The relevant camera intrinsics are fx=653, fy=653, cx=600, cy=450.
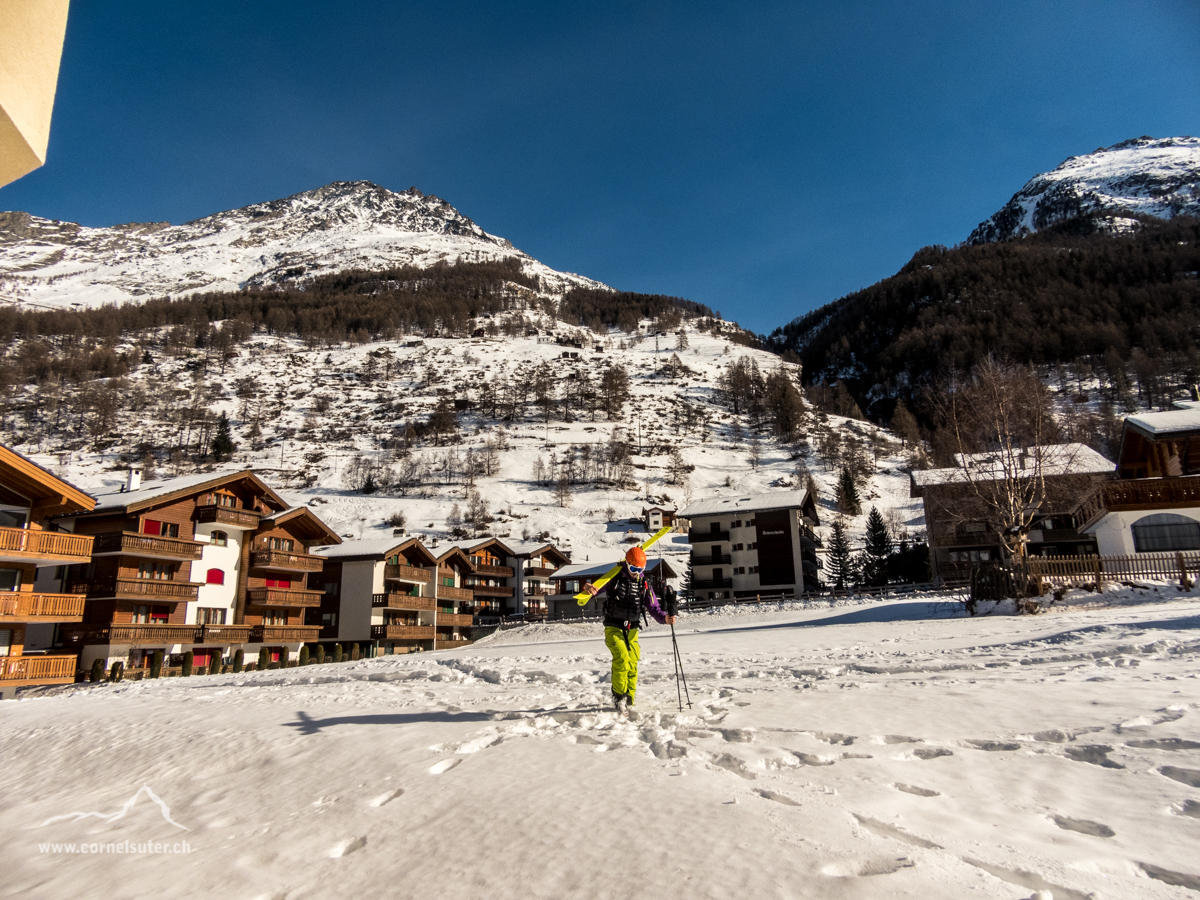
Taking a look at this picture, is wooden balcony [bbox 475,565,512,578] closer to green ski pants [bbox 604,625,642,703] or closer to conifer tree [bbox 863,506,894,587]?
conifer tree [bbox 863,506,894,587]

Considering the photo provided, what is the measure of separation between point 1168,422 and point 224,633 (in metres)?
47.4

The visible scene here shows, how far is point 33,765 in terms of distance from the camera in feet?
26.7


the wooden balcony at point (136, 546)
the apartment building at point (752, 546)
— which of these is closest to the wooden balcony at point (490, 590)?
the apartment building at point (752, 546)

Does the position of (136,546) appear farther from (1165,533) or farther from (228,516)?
(1165,533)

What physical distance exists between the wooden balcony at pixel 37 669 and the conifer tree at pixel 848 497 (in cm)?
9192

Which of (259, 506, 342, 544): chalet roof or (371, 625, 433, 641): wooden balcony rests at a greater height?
(259, 506, 342, 544): chalet roof

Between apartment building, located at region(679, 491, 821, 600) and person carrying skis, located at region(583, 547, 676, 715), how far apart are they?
57.1m

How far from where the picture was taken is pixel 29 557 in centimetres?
2350

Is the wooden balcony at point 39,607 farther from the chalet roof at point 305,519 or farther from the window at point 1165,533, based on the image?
the window at point 1165,533

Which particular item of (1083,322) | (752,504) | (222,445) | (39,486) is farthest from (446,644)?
(1083,322)

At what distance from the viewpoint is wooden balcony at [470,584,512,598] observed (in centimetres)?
6237

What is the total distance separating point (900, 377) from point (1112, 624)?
195114mm

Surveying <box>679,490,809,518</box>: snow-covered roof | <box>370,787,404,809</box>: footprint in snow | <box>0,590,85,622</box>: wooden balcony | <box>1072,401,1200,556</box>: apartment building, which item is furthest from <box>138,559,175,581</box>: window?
<box>679,490,809,518</box>: snow-covered roof

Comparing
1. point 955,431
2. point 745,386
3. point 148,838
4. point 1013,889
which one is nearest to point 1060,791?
point 1013,889
